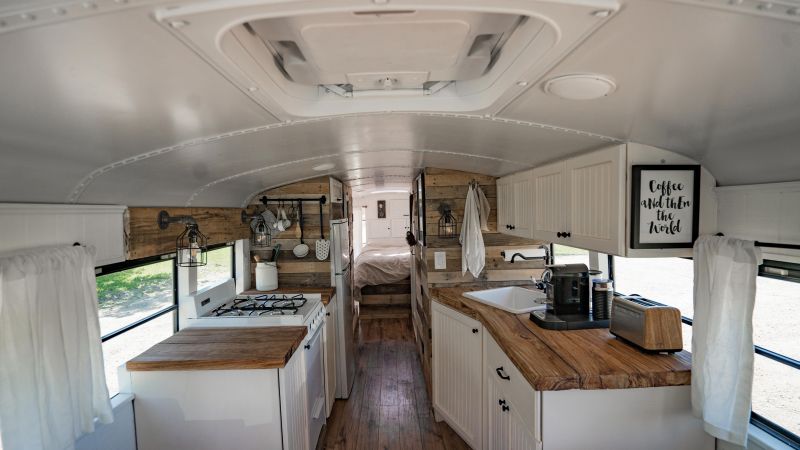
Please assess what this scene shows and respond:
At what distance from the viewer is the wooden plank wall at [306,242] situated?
296 cm

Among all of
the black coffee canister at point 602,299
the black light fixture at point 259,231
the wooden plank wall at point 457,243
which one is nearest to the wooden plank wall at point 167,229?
the black light fixture at point 259,231

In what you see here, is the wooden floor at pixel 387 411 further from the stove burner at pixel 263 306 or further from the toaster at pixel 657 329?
the toaster at pixel 657 329

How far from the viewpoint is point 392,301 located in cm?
542

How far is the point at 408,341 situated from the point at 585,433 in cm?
309

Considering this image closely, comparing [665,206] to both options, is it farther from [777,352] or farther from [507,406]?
[507,406]

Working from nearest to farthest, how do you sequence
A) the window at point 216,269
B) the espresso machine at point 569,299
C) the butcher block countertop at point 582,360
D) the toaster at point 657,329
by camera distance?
1. the butcher block countertop at point 582,360
2. the toaster at point 657,329
3. the espresso machine at point 569,299
4. the window at point 216,269

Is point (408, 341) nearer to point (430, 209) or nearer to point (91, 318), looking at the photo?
point (430, 209)

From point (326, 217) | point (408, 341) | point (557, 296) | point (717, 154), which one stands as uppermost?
point (717, 154)

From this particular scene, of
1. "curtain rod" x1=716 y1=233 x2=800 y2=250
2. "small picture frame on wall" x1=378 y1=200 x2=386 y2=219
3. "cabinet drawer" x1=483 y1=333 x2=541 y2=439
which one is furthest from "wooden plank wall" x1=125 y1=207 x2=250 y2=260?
"small picture frame on wall" x1=378 y1=200 x2=386 y2=219

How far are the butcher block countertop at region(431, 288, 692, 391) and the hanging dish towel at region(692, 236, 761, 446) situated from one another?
12 centimetres

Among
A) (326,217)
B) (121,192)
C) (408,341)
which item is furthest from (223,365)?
(408,341)

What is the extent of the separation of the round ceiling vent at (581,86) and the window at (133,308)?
2.02m

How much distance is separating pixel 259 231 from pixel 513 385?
2.28 metres

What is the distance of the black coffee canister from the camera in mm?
1842
